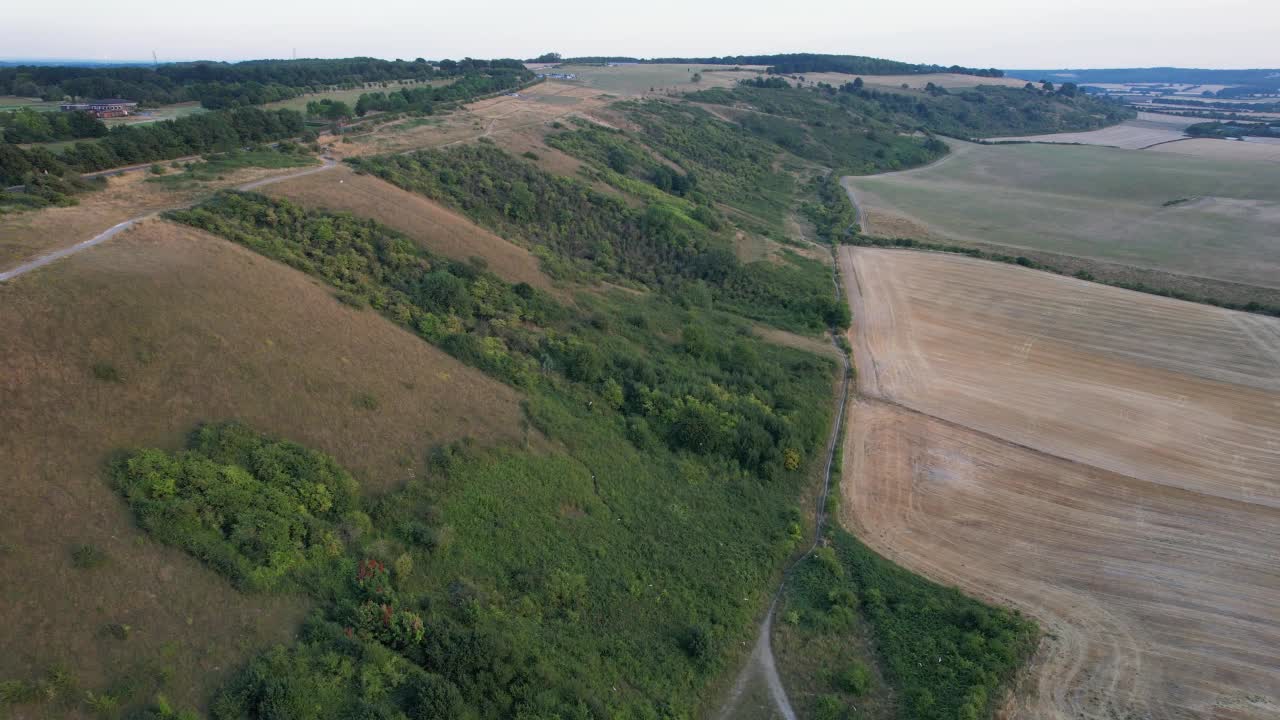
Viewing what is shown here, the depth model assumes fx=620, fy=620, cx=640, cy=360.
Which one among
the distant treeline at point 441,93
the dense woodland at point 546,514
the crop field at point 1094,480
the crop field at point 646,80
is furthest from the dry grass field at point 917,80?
the dense woodland at point 546,514

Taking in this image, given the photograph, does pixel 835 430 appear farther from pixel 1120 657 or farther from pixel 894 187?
pixel 894 187

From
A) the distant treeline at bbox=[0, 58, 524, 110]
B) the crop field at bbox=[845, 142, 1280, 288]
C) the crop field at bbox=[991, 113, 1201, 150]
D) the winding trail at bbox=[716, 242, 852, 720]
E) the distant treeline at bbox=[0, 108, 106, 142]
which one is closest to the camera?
the winding trail at bbox=[716, 242, 852, 720]

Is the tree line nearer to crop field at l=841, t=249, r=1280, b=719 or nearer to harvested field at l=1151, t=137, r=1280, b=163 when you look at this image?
crop field at l=841, t=249, r=1280, b=719

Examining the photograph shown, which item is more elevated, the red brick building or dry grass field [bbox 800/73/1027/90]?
dry grass field [bbox 800/73/1027/90]

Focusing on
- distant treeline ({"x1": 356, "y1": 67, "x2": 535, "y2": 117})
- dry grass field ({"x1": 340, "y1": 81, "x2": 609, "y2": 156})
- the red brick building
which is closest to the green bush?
dry grass field ({"x1": 340, "y1": 81, "x2": 609, "y2": 156})

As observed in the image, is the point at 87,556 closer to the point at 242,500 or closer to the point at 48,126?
the point at 242,500

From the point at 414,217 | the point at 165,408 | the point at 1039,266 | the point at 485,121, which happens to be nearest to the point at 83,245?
the point at 165,408

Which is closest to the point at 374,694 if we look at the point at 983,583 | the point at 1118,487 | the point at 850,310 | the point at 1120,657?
the point at 983,583
